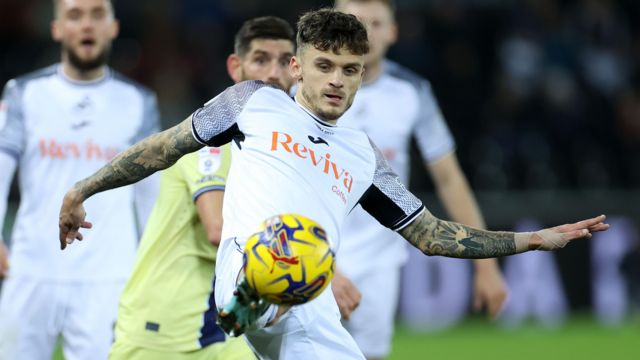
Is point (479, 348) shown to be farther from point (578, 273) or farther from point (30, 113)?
point (30, 113)

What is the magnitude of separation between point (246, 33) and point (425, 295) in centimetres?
783

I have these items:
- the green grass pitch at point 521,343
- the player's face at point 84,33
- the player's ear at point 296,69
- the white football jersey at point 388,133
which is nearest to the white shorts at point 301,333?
the player's ear at point 296,69

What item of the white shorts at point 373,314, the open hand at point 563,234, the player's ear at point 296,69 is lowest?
the white shorts at point 373,314

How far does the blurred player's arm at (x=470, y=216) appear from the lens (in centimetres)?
759

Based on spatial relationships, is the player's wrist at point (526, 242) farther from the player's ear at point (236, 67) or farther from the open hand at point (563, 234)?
the player's ear at point (236, 67)

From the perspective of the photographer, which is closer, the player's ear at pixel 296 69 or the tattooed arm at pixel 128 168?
the tattooed arm at pixel 128 168

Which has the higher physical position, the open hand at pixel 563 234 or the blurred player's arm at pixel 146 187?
the open hand at pixel 563 234

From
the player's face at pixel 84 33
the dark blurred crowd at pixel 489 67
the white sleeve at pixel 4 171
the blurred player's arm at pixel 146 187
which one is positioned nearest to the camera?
the white sleeve at pixel 4 171

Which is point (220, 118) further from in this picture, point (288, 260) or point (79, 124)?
point (79, 124)

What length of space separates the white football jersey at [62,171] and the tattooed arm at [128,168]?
1976mm

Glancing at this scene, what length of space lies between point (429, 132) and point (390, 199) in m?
2.99

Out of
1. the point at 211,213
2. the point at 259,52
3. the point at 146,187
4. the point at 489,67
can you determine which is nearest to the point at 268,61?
the point at 259,52

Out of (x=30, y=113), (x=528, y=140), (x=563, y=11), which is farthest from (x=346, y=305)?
(x=563, y=11)

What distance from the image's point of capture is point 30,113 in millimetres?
7207
